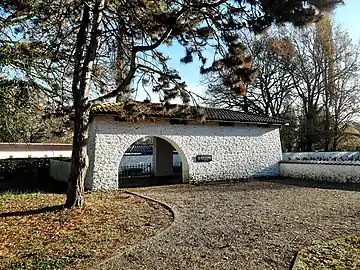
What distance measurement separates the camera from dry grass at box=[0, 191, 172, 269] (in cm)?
503

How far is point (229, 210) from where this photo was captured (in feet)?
27.6

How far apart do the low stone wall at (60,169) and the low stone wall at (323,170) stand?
11682mm

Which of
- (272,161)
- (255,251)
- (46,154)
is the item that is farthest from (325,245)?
(46,154)

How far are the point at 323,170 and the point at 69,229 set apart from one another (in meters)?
13.0

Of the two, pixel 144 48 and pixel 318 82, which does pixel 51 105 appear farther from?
pixel 318 82

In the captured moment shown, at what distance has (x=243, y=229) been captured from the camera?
21.2 feet

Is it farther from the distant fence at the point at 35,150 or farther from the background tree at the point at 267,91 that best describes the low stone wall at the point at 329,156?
the distant fence at the point at 35,150

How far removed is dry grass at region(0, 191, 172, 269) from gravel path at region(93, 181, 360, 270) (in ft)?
1.68

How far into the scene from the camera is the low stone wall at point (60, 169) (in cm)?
1451

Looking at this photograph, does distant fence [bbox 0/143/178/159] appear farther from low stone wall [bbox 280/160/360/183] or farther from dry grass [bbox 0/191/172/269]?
dry grass [bbox 0/191/172/269]

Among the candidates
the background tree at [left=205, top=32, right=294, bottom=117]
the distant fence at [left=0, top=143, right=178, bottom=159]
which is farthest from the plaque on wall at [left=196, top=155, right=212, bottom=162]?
the background tree at [left=205, top=32, right=294, bottom=117]

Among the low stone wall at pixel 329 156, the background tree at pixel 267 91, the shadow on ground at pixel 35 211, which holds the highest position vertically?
the background tree at pixel 267 91

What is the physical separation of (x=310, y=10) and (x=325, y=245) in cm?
402

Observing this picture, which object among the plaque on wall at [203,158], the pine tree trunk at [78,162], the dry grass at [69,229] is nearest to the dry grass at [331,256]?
the dry grass at [69,229]
